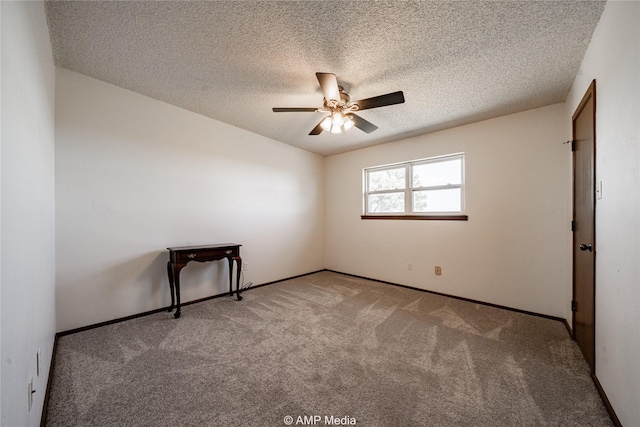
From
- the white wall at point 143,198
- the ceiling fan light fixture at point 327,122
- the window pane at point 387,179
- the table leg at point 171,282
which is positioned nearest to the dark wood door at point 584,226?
the ceiling fan light fixture at point 327,122

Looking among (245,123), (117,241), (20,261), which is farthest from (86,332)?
(245,123)

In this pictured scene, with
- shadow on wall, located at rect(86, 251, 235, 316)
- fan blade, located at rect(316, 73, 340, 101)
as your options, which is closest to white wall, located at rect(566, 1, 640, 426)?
fan blade, located at rect(316, 73, 340, 101)

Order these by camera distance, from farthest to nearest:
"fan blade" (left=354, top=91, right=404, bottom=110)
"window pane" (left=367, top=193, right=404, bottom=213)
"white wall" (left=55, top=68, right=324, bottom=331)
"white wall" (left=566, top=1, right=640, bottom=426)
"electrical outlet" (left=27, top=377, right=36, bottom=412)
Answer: "window pane" (left=367, top=193, right=404, bottom=213) → "white wall" (left=55, top=68, right=324, bottom=331) → "fan blade" (left=354, top=91, right=404, bottom=110) → "white wall" (left=566, top=1, right=640, bottom=426) → "electrical outlet" (left=27, top=377, right=36, bottom=412)

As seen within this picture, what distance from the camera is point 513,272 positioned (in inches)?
115

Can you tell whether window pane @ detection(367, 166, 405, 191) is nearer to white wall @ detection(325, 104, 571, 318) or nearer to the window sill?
white wall @ detection(325, 104, 571, 318)

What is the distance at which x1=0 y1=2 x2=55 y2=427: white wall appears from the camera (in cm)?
85

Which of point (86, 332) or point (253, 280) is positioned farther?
point (253, 280)

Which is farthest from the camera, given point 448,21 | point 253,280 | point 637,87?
point 253,280

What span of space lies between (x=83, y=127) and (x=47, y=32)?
0.84 m

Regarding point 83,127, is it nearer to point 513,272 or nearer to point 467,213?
point 467,213

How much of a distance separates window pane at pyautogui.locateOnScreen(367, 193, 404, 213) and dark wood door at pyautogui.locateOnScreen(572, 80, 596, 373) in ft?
6.73

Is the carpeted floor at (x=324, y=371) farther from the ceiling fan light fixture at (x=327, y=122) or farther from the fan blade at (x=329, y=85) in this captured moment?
the fan blade at (x=329, y=85)

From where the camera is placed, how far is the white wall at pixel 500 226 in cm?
268

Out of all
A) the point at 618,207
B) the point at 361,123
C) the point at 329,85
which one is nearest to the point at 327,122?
the point at 361,123
